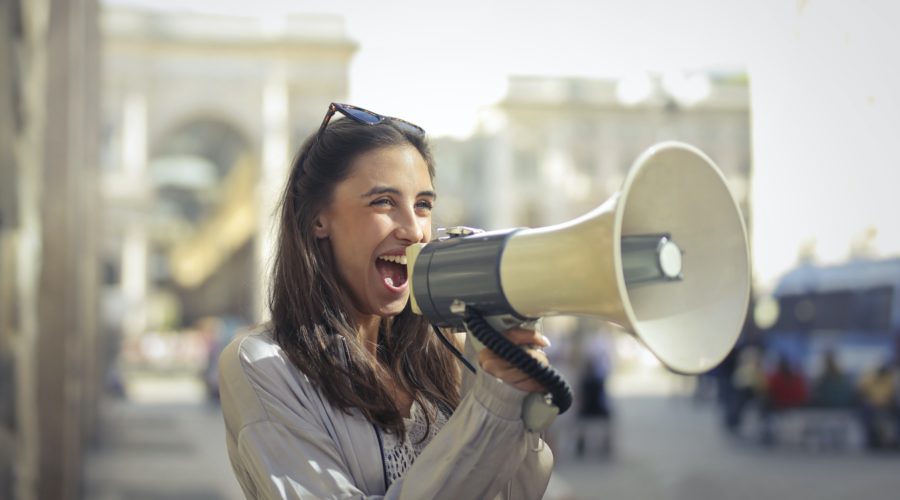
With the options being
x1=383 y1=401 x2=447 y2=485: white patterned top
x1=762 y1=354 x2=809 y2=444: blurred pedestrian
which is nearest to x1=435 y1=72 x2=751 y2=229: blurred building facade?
x1=383 y1=401 x2=447 y2=485: white patterned top

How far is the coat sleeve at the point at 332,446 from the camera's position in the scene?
1.19 m

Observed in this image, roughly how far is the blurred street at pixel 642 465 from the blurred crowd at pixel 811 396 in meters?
0.21

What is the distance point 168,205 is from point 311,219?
44219 millimetres

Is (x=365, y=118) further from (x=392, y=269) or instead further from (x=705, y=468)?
(x=705, y=468)

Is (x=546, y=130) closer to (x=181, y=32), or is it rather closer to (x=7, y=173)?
(x=7, y=173)

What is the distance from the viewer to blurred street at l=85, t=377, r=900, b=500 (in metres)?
4.42

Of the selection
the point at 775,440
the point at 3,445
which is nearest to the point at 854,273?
the point at 3,445

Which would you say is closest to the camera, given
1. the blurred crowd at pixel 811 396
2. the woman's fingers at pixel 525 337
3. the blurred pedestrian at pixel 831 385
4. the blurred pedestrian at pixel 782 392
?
the woman's fingers at pixel 525 337

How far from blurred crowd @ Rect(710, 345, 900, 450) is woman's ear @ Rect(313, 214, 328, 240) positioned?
3.06 m

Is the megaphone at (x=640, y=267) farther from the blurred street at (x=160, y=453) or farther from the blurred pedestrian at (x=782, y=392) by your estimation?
the blurred pedestrian at (x=782, y=392)

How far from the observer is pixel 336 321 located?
144 cm

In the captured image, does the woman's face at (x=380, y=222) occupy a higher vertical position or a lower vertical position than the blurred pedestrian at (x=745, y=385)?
higher

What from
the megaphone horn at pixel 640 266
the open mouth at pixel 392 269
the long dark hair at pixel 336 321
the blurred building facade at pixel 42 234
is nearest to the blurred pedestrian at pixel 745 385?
the blurred building facade at pixel 42 234

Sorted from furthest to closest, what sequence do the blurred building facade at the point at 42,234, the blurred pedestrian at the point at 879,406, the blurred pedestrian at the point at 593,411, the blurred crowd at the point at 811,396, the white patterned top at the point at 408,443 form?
the blurred pedestrian at the point at 593,411
the blurred crowd at the point at 811,396
the blurred pedestrian at the point at 879,406
the blurred building facade at the point at 42,234
the white patterned top at the point at 408,443
